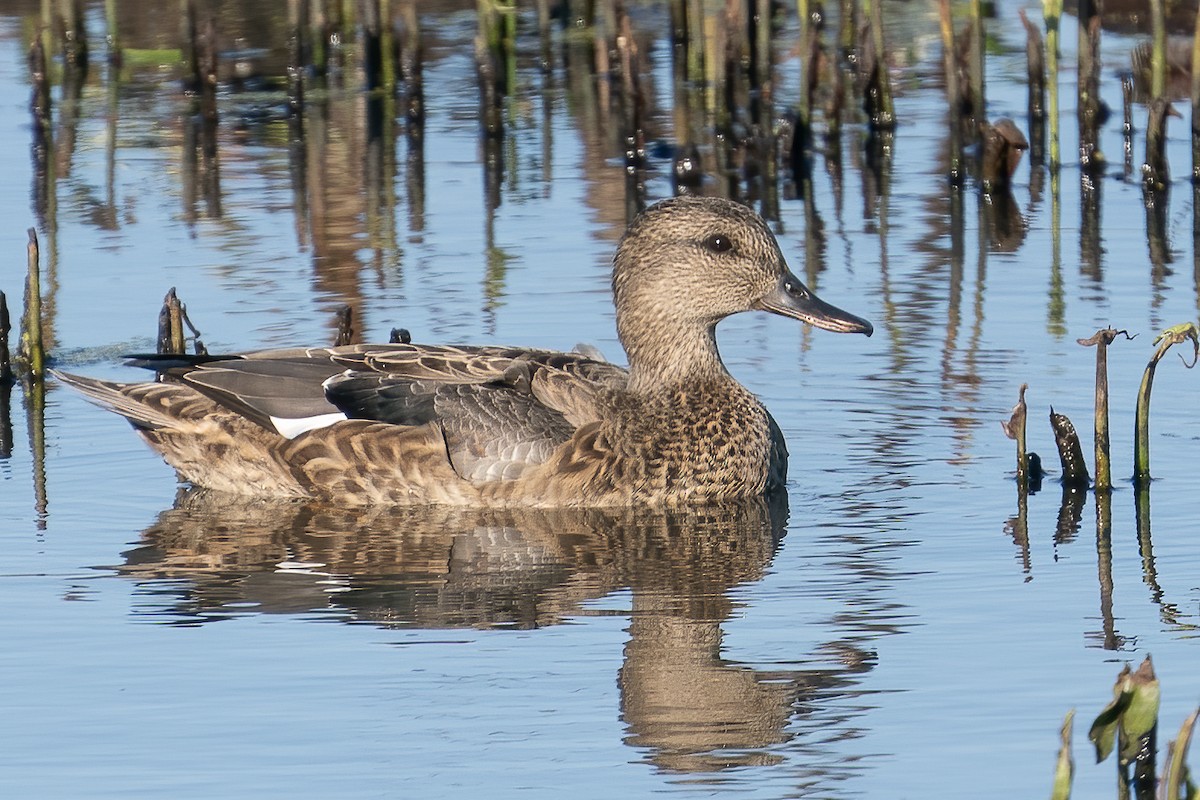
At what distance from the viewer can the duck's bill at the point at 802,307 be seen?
8.80m

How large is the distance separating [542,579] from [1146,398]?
2153mm

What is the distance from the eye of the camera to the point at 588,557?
785cm

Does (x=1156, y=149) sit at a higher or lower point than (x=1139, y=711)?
higher

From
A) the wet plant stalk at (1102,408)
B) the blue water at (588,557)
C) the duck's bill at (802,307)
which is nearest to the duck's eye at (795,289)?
the duck's bill at (802,307)

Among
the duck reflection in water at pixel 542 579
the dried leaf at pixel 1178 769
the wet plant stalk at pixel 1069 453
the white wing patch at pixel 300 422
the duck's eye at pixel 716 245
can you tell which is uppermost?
the duck's eye at pixel 716 245

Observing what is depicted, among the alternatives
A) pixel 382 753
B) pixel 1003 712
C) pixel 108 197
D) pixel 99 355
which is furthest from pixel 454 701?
pixel 108 197

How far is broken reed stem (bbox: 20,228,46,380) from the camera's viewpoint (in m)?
9.45

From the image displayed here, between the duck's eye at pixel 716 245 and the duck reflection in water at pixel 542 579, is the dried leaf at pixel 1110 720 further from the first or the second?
the duck's eye at pixel 716 245

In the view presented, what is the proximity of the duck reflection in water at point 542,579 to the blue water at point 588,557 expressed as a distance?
2 centimetres

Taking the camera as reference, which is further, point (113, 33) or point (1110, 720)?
point (113, 33)

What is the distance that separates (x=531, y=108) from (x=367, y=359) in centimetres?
724

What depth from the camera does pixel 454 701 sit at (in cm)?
616

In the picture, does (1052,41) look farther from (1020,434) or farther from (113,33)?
(113,33)

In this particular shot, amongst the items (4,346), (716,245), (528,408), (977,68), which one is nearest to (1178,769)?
(528,408)
